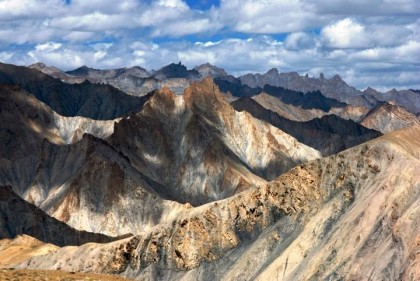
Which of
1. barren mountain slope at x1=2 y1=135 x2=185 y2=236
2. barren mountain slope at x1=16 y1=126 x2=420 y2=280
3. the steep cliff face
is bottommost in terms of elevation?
barren mountain slope at x1=2 y1=135 x2=185 y2=236

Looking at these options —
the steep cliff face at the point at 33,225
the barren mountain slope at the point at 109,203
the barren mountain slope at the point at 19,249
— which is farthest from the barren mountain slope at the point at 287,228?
the barren mountain slope at the point at 109,203

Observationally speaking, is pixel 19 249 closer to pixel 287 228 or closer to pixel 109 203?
pixel 287 228

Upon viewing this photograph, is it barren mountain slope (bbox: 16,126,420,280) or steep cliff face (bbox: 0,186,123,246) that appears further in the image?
steep cliff face (bbox: 0,186,123,246)

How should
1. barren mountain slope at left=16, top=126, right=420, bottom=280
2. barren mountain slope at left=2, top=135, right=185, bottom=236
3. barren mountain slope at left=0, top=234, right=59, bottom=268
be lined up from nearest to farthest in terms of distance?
barren mountain slope at left=16, top=126, right=420, bottom=280 < barren mountain slope at left=0, top=234, right=59, bottom=268 < barren mountain slope at left=2, top=135, right=185, bottom=236

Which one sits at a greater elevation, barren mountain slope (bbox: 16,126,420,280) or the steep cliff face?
barren mountain slope (bbox: 16,126,420,280)

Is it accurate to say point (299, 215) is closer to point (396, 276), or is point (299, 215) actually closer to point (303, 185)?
point (303, 185)

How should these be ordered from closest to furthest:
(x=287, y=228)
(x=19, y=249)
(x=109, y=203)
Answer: (x=287, y=228) < (x=19, y=249) < (x=109, y=203)

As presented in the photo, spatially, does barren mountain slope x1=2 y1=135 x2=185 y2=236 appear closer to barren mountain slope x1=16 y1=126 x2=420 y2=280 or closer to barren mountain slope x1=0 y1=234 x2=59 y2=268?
barren mountain slope x1=0 y1=234 x2=59 y2=268

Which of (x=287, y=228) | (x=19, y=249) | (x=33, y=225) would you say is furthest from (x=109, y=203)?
(x=287, y=228)

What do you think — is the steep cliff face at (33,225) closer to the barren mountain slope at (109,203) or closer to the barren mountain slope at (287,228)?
the barren mountain slope at (109,203)

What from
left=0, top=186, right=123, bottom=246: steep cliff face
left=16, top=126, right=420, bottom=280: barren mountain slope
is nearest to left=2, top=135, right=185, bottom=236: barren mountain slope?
left=0, top=186, right=123, bottom=246: steep cliff face
